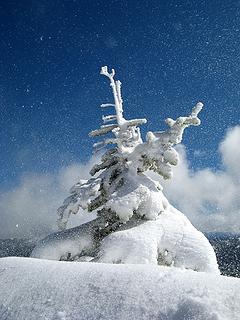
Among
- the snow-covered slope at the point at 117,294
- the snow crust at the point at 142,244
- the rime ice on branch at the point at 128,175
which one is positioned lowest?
the snow-covered slope at the point at 117,294

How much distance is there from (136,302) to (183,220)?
6.29m

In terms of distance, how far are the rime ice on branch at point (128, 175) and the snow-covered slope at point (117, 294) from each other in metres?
4.73

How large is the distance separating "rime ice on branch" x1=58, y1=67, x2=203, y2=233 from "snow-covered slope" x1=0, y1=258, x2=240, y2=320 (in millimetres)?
4729

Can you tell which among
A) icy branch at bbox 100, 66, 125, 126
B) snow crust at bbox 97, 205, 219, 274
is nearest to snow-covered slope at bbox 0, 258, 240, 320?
snow crust at bbox 97, 205, 219, 274

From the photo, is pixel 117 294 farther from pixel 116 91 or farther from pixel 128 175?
pixel 116 91

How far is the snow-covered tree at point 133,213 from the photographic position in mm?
8492

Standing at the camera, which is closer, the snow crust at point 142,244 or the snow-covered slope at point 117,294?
the snow-covered slope at point 117,294

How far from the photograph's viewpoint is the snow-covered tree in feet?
27.9

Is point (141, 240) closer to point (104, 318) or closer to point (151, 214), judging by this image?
point (151, 214)

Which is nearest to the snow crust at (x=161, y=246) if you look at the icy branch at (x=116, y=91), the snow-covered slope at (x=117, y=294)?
the icy branch at (x=116, y=91)

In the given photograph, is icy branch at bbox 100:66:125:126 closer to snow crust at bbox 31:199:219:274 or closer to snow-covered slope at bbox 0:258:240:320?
snow crust at bbox 31:199:219:274

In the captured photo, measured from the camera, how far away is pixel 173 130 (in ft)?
30.3

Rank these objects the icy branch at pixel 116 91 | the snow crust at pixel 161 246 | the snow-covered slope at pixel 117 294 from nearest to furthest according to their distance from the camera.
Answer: the snow-covered slope at pixel 117 294, the snow crust at pixel 161 246, the icy branch at pixel 116 91

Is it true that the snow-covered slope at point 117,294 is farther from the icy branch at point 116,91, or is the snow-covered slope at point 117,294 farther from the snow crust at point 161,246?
the icy branch at point 116,91
